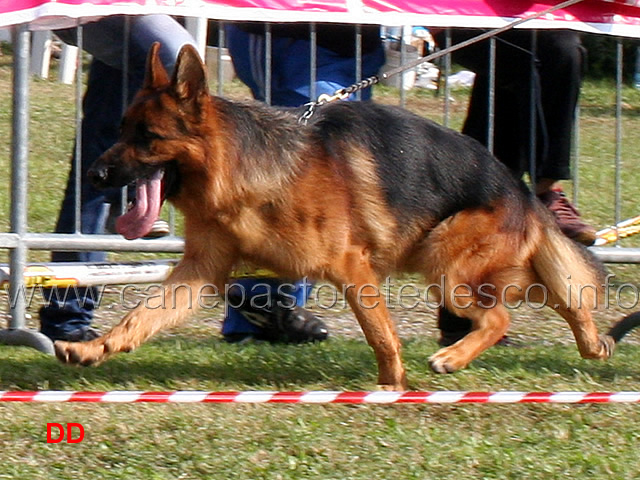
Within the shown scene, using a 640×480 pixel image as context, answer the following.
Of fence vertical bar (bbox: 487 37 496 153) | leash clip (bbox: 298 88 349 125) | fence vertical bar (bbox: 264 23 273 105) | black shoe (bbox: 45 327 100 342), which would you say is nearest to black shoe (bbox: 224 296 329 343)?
black shoe (bbox: 45 327 100 342)

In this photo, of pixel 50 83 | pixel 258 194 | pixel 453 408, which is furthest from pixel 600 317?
pixel 50 83

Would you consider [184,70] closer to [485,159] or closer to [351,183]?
[351,183]

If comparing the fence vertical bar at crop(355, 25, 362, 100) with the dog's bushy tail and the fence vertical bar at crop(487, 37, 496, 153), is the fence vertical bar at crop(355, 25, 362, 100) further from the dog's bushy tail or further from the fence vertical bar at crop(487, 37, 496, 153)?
the dog's bushy tail

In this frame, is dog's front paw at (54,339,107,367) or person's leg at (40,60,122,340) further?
person's leg at (40,60,122,340)

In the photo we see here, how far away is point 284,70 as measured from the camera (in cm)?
510

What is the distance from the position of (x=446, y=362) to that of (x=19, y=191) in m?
1.99

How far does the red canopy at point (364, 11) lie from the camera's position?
4496 millimetres

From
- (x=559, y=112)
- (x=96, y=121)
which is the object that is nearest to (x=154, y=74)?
(x=96, y=121)

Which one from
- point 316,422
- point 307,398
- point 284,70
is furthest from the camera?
point 284,70

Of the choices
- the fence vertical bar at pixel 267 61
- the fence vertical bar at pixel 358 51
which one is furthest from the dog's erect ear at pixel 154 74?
the fence vertical bar at pixel 358 51

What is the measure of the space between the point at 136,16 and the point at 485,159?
1594 mm

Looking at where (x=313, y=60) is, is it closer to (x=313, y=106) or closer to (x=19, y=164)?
(x=313, y=106)

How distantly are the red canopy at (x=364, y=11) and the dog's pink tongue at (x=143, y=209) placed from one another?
985 millimetres

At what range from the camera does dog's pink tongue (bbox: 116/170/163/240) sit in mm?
3867
